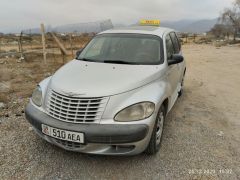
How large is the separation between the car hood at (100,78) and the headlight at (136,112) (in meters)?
0.26

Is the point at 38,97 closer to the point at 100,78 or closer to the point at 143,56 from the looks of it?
the point at 100,78

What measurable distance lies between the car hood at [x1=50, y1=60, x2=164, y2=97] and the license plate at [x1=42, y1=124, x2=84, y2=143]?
455mm

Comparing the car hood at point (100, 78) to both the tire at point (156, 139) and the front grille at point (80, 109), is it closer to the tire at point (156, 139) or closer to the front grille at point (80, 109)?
the front grille at point (80, 109)

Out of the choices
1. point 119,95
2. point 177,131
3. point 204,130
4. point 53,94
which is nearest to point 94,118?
point 119,95

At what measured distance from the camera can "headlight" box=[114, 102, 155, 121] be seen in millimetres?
2871

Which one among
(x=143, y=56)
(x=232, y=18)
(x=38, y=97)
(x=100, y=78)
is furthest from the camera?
(x=232, y=18)

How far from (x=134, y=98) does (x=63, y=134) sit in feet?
3.11

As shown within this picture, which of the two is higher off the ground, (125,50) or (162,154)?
(125,50)

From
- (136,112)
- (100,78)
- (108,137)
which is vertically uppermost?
(100,78)

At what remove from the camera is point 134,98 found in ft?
9.87

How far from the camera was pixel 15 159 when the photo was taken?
323 centimetres

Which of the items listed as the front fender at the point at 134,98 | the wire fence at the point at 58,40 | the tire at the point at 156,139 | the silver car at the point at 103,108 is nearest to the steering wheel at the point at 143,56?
the silver car at the point at 103,108

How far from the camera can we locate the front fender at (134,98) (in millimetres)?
2871
